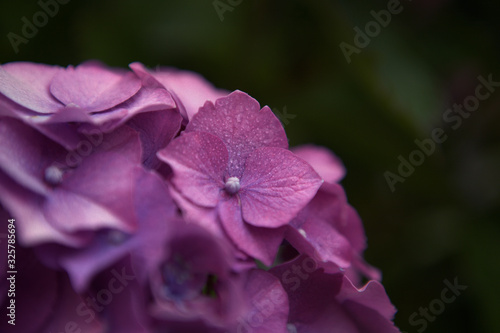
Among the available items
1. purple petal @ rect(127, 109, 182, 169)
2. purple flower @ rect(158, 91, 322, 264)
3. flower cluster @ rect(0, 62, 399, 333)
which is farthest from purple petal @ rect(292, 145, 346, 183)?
purple petal @ rect(127, 109, 182, 169)

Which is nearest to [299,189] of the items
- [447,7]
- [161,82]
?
[161,82]

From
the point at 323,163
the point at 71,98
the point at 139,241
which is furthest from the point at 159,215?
the point at 323,163

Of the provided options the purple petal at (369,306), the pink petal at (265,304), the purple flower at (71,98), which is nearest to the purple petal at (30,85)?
the purple flower at (71,98)

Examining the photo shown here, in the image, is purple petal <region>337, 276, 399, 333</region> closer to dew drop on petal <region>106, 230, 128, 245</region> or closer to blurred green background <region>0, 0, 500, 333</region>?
dew drop on petal <region>106, 230, 128, 245</region>

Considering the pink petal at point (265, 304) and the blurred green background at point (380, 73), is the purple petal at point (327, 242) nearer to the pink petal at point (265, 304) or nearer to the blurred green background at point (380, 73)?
the pink petal at point (265, 304)

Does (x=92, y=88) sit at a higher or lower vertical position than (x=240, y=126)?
lower

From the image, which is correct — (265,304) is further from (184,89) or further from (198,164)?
(184,89)
